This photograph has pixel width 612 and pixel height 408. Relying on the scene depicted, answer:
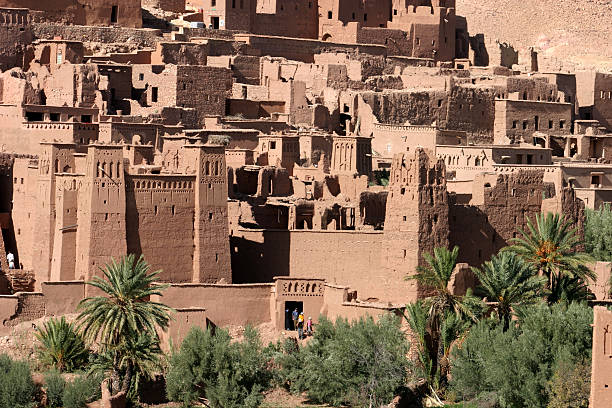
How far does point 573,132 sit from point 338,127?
855cm

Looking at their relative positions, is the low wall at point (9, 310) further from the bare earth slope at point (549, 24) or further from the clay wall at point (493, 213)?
the bare earth slope at point (549, 24)

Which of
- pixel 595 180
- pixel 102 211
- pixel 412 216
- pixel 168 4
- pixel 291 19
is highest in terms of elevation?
pixel 168 4

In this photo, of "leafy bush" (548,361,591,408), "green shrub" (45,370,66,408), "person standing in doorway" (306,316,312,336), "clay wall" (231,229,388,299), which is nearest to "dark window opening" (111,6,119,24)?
"clay wall" (231,229,388,299)

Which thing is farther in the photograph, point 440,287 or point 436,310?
point 440,287

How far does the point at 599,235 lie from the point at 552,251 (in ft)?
20.3

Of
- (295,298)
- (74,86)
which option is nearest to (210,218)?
(295,298)

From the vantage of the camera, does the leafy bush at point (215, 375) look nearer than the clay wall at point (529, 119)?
Yes

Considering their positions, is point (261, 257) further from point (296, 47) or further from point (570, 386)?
point (296, 47)

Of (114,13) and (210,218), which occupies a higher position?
(114,13)

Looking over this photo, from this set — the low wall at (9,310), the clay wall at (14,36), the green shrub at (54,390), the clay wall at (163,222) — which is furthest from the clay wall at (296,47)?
the green shrub at (54,390)

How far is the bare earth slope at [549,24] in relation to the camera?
326 feet

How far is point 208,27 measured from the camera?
2884 inches

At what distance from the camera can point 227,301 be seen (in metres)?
50.0

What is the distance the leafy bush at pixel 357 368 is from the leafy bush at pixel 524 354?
148 centimetres
